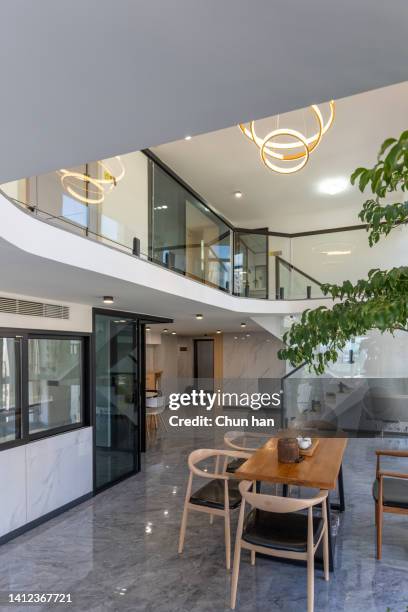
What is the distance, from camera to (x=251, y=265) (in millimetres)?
7734

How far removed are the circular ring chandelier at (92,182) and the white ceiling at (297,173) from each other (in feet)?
6.24

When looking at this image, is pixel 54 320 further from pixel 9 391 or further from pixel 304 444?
pixel 304 444

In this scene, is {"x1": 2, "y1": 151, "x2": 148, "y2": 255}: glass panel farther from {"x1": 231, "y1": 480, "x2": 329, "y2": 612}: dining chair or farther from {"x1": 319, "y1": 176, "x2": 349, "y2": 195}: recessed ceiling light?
{"x1": 319, "y1": 176, "x2": 349, "y2": 195}: recessed ceiling light

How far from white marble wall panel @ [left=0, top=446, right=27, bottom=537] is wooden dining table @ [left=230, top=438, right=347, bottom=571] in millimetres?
2147

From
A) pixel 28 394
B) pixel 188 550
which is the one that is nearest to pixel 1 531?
pixel 28 394

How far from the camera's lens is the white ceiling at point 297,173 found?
5.20 meters

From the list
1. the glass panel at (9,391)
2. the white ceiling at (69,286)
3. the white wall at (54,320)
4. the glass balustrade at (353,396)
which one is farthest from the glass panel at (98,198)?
the glass balustrade at (353,396)

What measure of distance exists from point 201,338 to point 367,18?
13.1m

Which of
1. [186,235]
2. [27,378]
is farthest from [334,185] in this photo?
[27,378]

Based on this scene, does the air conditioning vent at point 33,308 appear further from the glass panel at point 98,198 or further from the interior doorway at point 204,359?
the interior doorway at point 204,359

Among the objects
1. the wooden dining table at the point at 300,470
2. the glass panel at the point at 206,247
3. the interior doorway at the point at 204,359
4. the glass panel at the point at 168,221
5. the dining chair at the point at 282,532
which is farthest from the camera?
the interior doorway at the point at 204,359

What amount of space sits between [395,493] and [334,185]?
5.44 metres

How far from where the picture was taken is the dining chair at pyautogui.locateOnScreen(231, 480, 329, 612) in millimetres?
2717

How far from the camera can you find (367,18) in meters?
0.82
